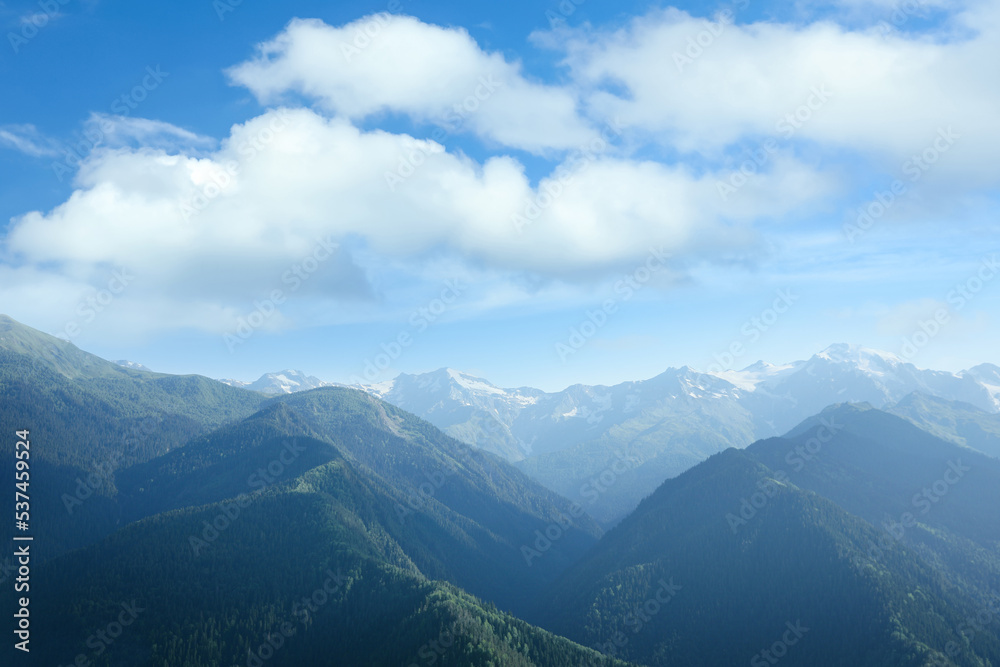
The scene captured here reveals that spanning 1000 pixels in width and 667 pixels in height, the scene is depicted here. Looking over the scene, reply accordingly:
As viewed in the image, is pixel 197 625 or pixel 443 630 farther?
pixel 197 625

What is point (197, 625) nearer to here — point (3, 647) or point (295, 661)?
point (295, 661)

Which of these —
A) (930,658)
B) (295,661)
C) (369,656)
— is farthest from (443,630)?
(930,658)

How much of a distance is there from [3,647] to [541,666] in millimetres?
175633

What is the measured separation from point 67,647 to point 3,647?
20.8 meters

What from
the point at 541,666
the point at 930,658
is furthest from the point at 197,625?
the point at 930,658

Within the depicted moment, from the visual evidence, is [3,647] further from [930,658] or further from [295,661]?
[930,658]

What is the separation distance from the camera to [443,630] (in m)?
179

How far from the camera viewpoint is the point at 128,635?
622ft

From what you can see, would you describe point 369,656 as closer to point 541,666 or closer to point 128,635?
point 541,666

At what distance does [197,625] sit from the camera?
648 ft

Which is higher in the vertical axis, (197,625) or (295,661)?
(197,625)

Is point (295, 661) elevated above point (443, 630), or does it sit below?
below

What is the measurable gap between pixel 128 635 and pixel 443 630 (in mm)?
108189

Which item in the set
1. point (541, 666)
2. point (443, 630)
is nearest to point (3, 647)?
point (443, 630)
